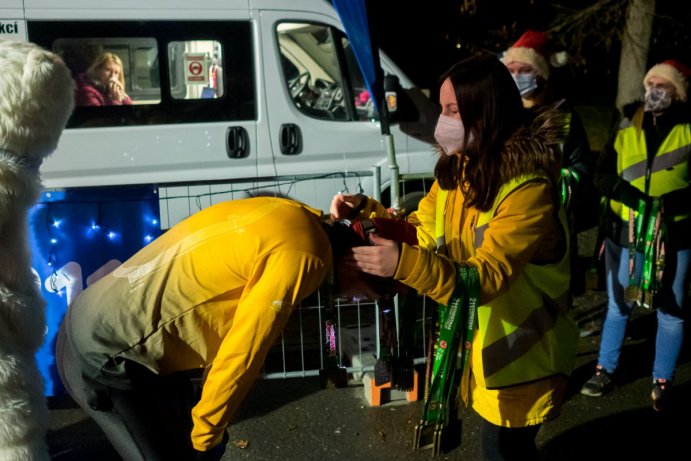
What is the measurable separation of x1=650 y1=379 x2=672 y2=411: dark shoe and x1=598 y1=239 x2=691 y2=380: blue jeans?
0.11ft

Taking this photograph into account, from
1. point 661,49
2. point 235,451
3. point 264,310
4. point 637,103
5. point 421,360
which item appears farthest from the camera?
point 661,49

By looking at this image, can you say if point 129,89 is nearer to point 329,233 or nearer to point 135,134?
point 135,134

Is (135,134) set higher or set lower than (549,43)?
lower

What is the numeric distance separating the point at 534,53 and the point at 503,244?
253cm

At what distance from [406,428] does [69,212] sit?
2.11m

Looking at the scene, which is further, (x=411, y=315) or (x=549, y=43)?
(x=549, y=43)

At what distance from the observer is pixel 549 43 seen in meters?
4.61

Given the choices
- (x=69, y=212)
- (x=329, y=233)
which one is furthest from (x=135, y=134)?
(x=329, y=233)

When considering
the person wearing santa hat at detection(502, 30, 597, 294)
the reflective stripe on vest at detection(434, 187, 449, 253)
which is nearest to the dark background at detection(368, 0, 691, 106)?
the person wearing santa hat at detection(502, 30, 597, 294)

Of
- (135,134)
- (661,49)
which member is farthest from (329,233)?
(661,49)

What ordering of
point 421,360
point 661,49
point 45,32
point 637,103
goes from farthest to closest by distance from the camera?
point 661,49 < point 45,32 < point 421,360 < point 637,103

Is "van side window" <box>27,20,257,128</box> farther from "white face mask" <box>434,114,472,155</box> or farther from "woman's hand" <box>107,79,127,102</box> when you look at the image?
"white face mask" <box>434,114,472,155</box>

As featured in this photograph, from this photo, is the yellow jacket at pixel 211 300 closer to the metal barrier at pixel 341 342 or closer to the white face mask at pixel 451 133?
the white face mask at pixel 451 133

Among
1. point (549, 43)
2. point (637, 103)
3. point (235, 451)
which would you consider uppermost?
point (549, 43)
